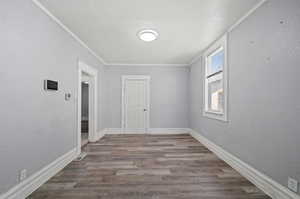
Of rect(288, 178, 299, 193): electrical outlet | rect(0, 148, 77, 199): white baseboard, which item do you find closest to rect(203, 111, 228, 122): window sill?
rect(288, 178, 299, 193): electrical outlet

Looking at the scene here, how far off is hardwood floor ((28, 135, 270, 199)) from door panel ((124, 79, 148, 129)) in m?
2.06

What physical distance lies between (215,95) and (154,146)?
6.33 ft

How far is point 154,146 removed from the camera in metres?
4.24

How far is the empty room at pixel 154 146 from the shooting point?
71.4 inches

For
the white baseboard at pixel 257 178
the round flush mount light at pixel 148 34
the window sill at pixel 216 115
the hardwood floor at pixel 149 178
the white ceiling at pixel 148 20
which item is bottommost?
the hardwood floor at pixel 149 178

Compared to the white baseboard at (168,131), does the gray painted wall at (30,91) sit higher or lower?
higher

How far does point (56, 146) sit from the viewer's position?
2682 millimetres

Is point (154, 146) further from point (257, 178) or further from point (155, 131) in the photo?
point (257, 178)

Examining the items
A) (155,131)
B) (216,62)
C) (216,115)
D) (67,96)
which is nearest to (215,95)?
(216,115)

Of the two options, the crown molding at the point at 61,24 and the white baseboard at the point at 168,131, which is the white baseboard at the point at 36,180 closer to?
the crown molding at the point at 61,24

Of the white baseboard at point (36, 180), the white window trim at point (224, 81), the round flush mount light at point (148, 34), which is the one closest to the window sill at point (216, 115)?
the white window trim at point (224, 81)

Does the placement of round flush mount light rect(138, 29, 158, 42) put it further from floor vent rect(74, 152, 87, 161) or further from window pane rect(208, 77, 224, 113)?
floor vent rect(74, 152, 87, 161)

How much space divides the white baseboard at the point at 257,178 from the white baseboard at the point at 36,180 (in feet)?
9.47

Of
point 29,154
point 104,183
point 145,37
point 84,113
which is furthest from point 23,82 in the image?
point 84,113
